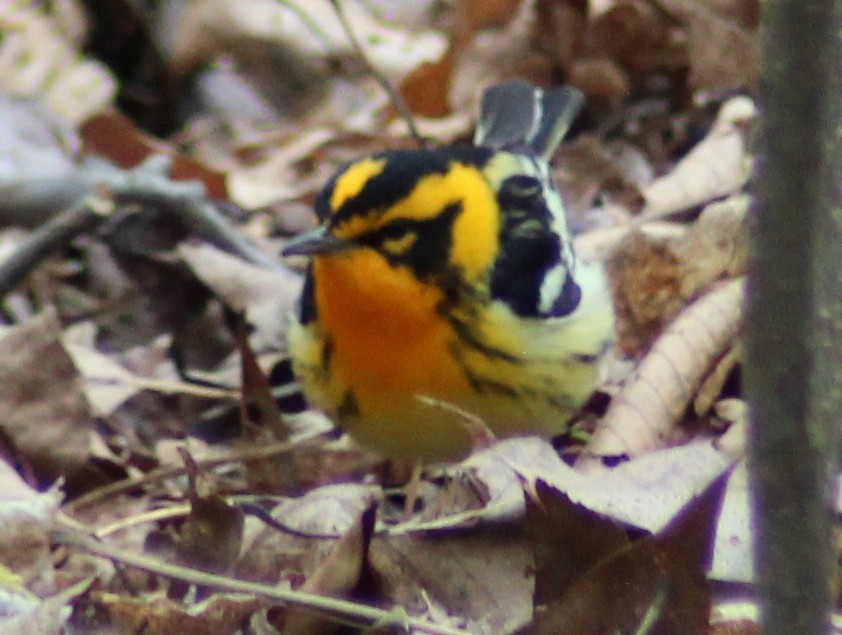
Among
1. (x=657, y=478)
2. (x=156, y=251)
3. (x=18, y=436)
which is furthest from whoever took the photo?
(x=156, y=251)

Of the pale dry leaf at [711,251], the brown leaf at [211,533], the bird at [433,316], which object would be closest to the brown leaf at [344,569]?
the brown leaf at [211,533]

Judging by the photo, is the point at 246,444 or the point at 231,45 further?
the point at 231,45

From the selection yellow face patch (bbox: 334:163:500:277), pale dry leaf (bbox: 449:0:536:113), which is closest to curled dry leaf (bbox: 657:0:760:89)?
pale dry leaf (bbox: 449:0:536:113)

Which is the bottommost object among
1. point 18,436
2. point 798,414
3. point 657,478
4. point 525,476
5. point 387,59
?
point 387,59

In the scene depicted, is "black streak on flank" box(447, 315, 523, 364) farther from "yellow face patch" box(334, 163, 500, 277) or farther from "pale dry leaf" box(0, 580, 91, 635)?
"pale dry leaf" box(0, 580, 91, 635)

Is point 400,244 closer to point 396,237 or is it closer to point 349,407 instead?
point 396,237

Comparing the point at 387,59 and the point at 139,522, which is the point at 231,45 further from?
the point at 139,522

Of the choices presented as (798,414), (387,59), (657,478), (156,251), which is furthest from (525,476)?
(387,59)
